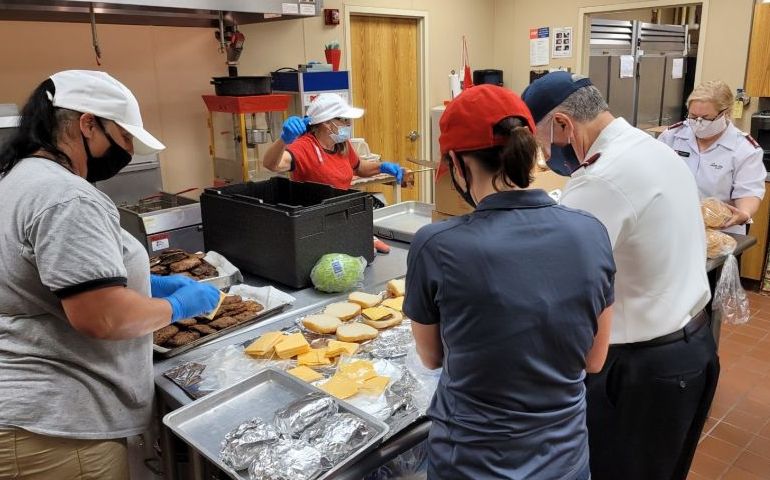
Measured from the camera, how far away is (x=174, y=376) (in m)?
1.53

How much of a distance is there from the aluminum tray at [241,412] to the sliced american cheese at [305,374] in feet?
0.20

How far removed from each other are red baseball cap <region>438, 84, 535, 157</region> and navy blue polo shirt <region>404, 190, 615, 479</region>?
0.33 feet

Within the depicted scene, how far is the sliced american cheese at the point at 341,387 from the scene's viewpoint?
1.42 meters

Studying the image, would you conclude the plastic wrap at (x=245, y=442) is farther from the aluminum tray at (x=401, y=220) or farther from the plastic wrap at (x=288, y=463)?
the aluminum tray at (x=401, y=220)

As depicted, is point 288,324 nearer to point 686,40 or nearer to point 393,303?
point 393,303

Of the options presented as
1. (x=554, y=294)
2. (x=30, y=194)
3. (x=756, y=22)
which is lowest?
(x=554, y=294)

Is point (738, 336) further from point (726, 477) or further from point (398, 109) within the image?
point (398, 109)

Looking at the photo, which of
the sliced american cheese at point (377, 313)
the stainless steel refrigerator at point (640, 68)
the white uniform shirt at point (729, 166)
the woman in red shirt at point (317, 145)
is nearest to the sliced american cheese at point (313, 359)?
the sliced american cheese at point (377, 313)

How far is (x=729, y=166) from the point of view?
2.99 metres

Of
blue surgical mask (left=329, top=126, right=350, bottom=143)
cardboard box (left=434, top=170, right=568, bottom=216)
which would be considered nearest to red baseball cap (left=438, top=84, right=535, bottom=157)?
cardboard box (left=434, top=170, right=568, bottom=216)

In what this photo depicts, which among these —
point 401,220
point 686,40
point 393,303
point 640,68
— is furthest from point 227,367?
point 686,40

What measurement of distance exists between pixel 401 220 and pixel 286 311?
1.21 m

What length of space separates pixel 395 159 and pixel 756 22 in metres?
3.08

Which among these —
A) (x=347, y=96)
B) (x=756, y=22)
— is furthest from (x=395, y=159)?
(x=756, y=22)
